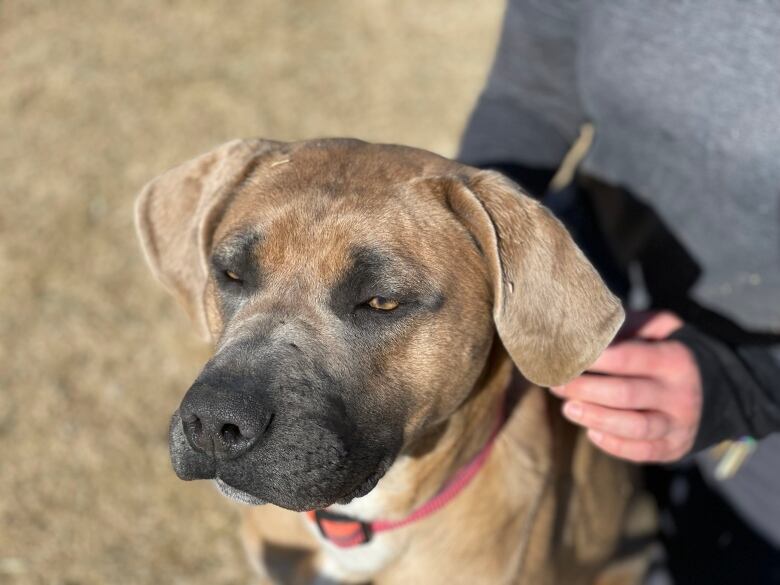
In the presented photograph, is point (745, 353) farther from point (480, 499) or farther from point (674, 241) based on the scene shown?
point (480, 499)

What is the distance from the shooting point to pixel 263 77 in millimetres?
7254

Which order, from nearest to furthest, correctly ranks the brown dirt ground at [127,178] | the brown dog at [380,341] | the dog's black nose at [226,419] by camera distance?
the dog's black nose at [226,419], the brown dog at [380,341], the brown dirt ground at [127,178]

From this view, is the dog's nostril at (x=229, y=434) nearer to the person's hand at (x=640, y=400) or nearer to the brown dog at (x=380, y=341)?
the brown dog at (x=380, y=341)

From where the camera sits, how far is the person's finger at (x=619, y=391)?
269cm

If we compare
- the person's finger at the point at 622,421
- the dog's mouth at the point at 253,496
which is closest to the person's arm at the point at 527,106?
the person's finger at the point at 622,421

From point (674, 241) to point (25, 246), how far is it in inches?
163

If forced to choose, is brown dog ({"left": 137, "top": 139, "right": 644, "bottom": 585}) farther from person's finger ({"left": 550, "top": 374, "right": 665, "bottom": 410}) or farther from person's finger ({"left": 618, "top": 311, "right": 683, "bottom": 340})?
person's finger ({"left": 618, "top": 311, "right": 683, "bottom": 340})

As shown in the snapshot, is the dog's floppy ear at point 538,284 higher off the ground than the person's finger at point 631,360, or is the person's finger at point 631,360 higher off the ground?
the dog's floppy ear at point 538,284

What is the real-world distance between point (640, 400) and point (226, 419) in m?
1.29

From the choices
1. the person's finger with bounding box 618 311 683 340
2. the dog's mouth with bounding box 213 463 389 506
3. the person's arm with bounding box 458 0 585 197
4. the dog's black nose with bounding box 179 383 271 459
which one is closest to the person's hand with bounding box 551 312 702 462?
the person's finger with bounding box 618 311 683 340

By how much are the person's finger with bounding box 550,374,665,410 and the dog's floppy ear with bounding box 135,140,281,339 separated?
3.85 feet

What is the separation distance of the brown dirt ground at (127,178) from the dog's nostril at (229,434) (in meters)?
2.64

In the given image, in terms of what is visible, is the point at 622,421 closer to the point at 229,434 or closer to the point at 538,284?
the point at 538,284

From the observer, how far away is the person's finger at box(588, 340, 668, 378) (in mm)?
2783
